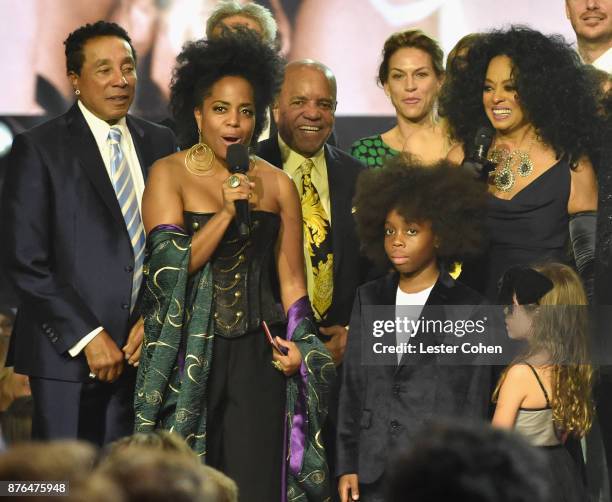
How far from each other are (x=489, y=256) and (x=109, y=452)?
2.01m

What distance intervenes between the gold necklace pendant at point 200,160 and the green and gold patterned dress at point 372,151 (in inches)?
32.9

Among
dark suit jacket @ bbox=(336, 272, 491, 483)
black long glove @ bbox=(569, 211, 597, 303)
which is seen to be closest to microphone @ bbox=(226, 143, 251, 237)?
dark suit jacket @ bbox=(336, 272, 491, 483)

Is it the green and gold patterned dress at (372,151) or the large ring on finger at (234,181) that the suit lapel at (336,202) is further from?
the large ring on finger at (234,181)

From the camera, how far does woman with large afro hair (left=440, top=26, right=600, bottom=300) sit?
4176 mm

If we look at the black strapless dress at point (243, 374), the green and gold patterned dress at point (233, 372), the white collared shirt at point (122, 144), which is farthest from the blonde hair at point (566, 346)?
the white collared shirt at point (122, 144)

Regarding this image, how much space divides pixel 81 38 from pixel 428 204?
53.1 inches

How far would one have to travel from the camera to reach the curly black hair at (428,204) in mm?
4090

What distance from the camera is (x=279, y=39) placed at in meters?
5.02

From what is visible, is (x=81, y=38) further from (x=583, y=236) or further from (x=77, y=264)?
(x=583, y=236)

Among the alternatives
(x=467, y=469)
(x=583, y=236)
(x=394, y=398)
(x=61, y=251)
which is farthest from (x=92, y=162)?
(x=467, y=469)

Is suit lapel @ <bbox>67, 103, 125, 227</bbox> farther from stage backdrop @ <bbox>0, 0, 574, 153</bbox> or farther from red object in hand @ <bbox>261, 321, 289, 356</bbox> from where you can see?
stage backdrop @ <bbox>0, 0, 574, 153</bbox>

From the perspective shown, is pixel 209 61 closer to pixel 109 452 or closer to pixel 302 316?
pixel 302 316

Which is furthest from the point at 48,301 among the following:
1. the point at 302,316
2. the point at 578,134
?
the point at 578,134

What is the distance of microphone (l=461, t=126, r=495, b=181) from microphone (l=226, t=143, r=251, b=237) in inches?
33.0
